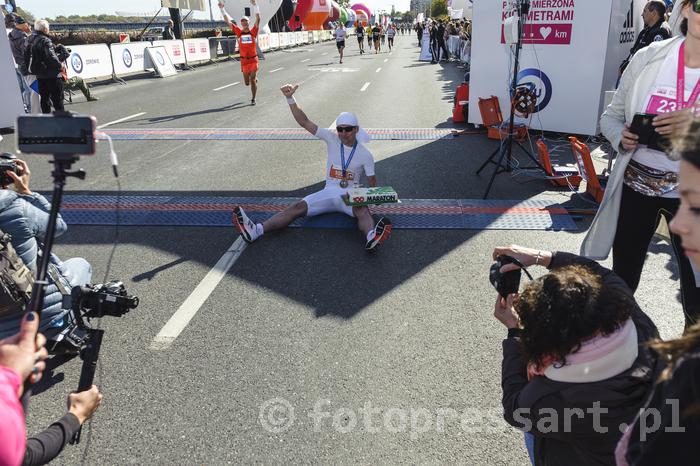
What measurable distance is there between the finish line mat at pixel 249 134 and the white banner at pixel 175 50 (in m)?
13.8

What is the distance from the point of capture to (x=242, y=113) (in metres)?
12.5

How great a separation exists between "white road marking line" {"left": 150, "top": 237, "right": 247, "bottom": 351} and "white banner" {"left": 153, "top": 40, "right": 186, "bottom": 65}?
20395mm

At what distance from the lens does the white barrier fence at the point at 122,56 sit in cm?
1759

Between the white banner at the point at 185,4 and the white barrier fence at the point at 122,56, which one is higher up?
the white banner at the point at 185,4

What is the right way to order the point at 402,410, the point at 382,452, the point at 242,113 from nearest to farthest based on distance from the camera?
the point at 382,452, the point at 402,410, the point at 242,113

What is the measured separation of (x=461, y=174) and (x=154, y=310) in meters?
4.95

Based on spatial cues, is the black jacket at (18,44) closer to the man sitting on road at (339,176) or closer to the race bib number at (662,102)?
the man sitting on road at (339,176)

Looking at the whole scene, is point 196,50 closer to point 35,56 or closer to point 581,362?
point 35,56

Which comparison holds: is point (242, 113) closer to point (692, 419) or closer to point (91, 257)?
point (91, 257)

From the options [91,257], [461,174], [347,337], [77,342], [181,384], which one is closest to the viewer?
[181,384]

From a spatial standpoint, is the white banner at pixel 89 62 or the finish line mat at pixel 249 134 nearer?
the finish line mat at pixel 249 134

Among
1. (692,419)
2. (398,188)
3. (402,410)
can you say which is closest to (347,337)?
(402,410)

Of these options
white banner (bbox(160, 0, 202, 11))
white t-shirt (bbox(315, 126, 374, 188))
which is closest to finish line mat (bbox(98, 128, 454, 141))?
white t-shirt (bbox(315, 126, 374, 188))

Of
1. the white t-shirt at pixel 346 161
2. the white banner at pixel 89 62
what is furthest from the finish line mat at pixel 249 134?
the white banner at pixel 89 62
